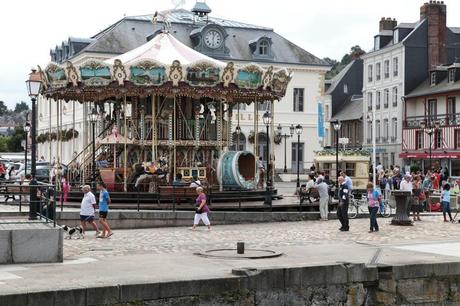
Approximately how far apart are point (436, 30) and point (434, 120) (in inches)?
311

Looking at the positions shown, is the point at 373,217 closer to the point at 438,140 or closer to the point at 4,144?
the point at 438,140

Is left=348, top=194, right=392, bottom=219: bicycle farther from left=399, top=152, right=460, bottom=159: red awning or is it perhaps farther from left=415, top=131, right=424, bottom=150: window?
left=415, top=131, right=424, bottom=150: window

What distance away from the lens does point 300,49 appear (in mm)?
69125

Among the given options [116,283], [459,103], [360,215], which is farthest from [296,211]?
[459,103]

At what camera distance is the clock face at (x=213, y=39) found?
2566 inches

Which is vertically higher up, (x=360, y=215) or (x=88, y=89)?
(x=88, y=89)

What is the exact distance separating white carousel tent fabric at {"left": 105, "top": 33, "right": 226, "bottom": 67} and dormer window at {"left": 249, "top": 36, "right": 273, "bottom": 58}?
3230 centimetres

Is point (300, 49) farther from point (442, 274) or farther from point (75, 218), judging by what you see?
point (442, 274)

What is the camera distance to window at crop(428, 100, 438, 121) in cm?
6452

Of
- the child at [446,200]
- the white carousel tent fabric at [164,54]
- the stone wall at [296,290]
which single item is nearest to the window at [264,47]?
the white carousel tent fabric at [164,54]

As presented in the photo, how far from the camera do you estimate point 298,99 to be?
6769cm

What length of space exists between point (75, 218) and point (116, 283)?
12.7 metres

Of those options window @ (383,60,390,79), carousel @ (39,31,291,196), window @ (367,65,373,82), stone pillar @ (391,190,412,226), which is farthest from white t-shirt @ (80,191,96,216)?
window @ (367,65,373,82)

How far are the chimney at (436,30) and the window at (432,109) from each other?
150 inches
